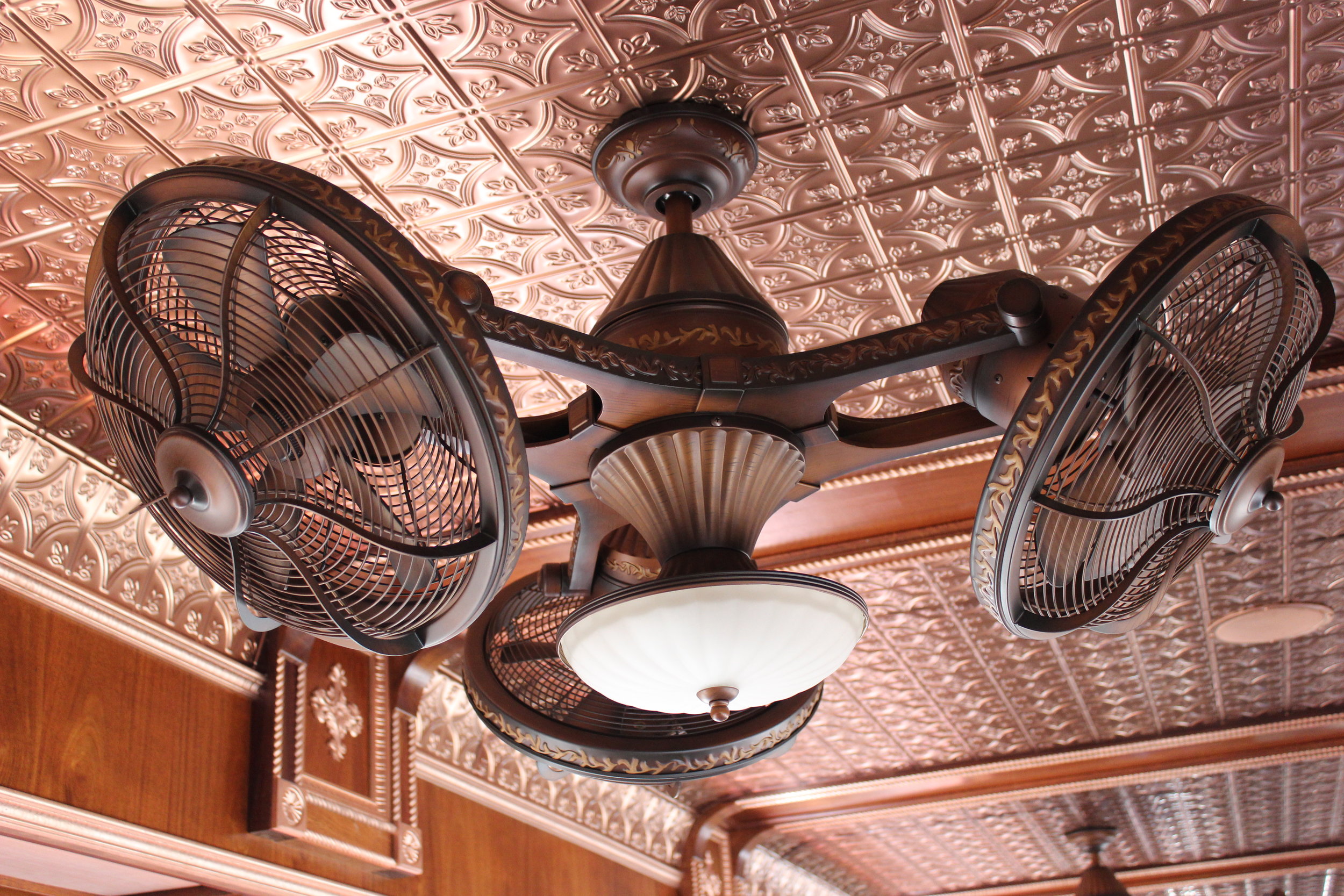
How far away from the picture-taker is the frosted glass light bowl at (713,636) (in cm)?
126

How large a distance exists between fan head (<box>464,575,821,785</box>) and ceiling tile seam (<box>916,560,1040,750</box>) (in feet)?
6.79

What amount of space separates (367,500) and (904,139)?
132 cm

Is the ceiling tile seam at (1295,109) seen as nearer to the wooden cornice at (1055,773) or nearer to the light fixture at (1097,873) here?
the wooden cornice at (1055,773)

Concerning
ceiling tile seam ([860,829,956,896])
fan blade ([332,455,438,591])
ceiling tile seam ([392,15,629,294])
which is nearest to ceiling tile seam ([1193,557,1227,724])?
ceiling tile seam ([860,829,956,896])

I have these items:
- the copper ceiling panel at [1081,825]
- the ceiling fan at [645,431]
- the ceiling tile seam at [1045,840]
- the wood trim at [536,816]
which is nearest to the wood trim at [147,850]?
the wood trim at [536,816]

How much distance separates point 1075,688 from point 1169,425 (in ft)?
12.7

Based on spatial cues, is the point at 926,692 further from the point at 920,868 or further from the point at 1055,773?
the point at 920,868

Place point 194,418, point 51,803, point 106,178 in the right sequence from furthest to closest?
point 51,803
point 106,178
point 194,418

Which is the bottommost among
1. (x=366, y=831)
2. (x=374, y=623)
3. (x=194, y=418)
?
(x=374, y=623)

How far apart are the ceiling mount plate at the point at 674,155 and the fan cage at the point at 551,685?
781 millimetres

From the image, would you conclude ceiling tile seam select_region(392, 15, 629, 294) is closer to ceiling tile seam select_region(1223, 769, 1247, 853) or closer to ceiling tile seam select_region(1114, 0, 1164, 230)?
ceiling tile seam select_region(1114, 0, 1164, 230)

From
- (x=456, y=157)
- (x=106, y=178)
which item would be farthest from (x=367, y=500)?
(x=106, y=178)

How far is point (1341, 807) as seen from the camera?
22.0 ft

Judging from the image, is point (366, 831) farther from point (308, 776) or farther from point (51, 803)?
point (51, 803)
